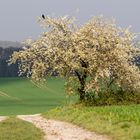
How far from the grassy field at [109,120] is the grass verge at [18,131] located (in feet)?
11.2

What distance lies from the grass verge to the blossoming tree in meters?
15.2

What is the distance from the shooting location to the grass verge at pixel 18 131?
29.2 m

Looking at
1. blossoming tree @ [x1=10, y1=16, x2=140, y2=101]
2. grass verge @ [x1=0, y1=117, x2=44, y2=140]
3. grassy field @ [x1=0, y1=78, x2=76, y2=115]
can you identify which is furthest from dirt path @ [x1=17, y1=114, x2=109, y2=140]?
grassy field @ [x1=0, y1=78, x2=76, y2=115]

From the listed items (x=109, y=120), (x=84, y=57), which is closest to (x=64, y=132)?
(x=109, y=120)

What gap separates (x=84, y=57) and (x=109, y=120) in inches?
654

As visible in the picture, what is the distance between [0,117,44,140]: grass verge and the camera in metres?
29.2

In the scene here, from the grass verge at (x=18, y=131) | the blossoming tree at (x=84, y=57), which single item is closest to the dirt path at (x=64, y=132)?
the grass verge at (x=18, y=131)

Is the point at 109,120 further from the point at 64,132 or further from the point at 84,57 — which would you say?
the point at 84,57

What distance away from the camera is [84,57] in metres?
50.2

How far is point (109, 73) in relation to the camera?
50.7 meters

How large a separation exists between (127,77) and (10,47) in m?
135

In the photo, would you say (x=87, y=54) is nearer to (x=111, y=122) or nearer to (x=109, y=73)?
(x=109, y=73)

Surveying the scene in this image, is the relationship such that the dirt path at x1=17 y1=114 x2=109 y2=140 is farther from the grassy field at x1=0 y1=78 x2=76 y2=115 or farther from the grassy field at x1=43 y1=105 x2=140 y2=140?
the grassy field at x1=0 y1=78 x2=76 y2=115

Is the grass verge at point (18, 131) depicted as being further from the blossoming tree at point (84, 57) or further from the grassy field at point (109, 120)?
the blossoming tree at point (84, 57)
